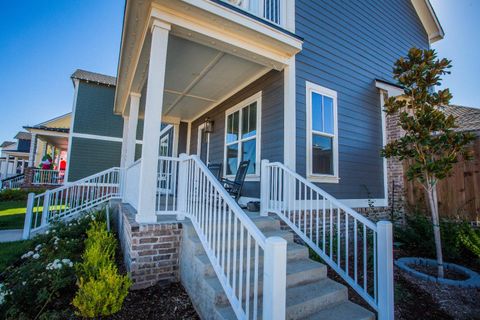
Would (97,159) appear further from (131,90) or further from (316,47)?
(316,47)

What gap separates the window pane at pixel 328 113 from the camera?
4.86m

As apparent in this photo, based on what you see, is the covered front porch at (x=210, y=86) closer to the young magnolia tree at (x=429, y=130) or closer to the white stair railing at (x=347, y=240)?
the white stair railing at (x=347, y=240)

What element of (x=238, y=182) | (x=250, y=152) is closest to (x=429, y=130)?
(x=250, y=152)

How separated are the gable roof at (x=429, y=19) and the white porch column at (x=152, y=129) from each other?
832 centimetres

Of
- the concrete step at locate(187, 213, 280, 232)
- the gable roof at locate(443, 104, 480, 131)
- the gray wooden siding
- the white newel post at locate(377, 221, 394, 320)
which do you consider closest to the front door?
the gray wooden siding

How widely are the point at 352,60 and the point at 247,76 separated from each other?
8.23 feet

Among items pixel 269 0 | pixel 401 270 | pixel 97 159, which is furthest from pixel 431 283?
pixel 97 159

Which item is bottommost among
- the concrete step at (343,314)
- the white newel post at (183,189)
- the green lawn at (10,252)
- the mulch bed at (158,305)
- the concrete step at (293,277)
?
the mulch bed at (158,305)

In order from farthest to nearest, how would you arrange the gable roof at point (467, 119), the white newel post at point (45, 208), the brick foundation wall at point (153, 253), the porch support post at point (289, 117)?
the gable roof at point (467, 119) → the white newel post at point (45, 208) → the porch support post at point (289, 117) → the brick foundation wall at point (153, 253)

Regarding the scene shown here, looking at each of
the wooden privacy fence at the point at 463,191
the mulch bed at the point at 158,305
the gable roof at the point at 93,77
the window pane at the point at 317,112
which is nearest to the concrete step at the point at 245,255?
the mulch bed at the point at 158,305

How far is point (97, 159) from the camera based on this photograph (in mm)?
13164

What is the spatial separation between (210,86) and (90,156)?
10495 millimetres

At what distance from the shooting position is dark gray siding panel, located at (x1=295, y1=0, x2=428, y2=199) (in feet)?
15.6

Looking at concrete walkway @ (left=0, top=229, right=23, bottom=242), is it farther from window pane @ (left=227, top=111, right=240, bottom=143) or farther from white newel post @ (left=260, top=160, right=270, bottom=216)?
white newel post @ (left=260, top=160, right=270, bottom=216)
